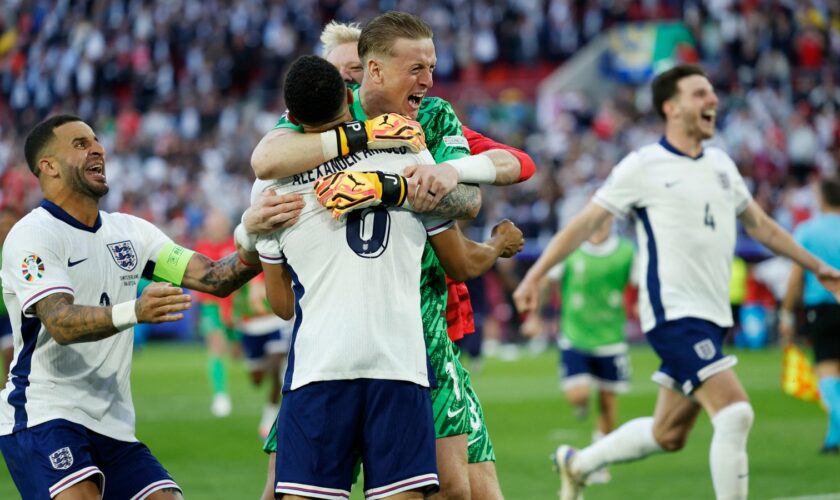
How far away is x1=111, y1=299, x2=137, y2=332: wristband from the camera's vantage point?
514cm

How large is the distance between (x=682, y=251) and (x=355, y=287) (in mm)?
3503

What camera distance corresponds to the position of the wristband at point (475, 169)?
16.1ft

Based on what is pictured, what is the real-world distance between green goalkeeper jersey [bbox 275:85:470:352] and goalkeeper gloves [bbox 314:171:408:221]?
1.94 feet

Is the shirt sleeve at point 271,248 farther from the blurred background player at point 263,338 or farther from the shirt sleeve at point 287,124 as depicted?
the blurred background player at point 263,338

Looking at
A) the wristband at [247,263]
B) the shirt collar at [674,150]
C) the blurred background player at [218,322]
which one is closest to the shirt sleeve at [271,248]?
the wristband at [247,263]

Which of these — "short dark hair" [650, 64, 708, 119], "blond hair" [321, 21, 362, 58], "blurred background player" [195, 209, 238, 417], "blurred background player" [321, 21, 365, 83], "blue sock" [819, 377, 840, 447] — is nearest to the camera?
"blurred background player" [321, 21, 365, 83]

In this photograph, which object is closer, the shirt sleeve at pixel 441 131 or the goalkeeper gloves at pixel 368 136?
the goalkeeper gloves at pixel 368 136

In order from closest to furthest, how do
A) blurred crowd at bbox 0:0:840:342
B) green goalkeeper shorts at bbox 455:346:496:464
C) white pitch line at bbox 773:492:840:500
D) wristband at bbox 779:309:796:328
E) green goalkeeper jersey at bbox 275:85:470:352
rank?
green goalkeeper jersey at bbox 275:85:470:352 < green goalkeeper shorts at bbox 455:346:496:464 < white pitch line at bbox 773:492:840:500 < wristband at bbox 779:309:796:328 < blurred crowd at bbox 0:0:840:342

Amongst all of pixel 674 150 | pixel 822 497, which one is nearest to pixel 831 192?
pixel 822 497

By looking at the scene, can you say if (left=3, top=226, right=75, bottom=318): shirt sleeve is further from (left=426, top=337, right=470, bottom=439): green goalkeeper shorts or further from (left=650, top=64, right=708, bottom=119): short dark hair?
(left=650, top=64, right=708, bottom=119): short dark hair

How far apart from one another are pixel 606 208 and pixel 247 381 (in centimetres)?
1239

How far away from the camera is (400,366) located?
4715 millimetres

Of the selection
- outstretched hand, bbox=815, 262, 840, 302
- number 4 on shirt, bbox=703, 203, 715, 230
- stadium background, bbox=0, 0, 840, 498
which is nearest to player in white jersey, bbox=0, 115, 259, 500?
number 4 on shirt, bbox=703, 203, 715, 230

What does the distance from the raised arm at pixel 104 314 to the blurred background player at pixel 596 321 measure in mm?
7005
